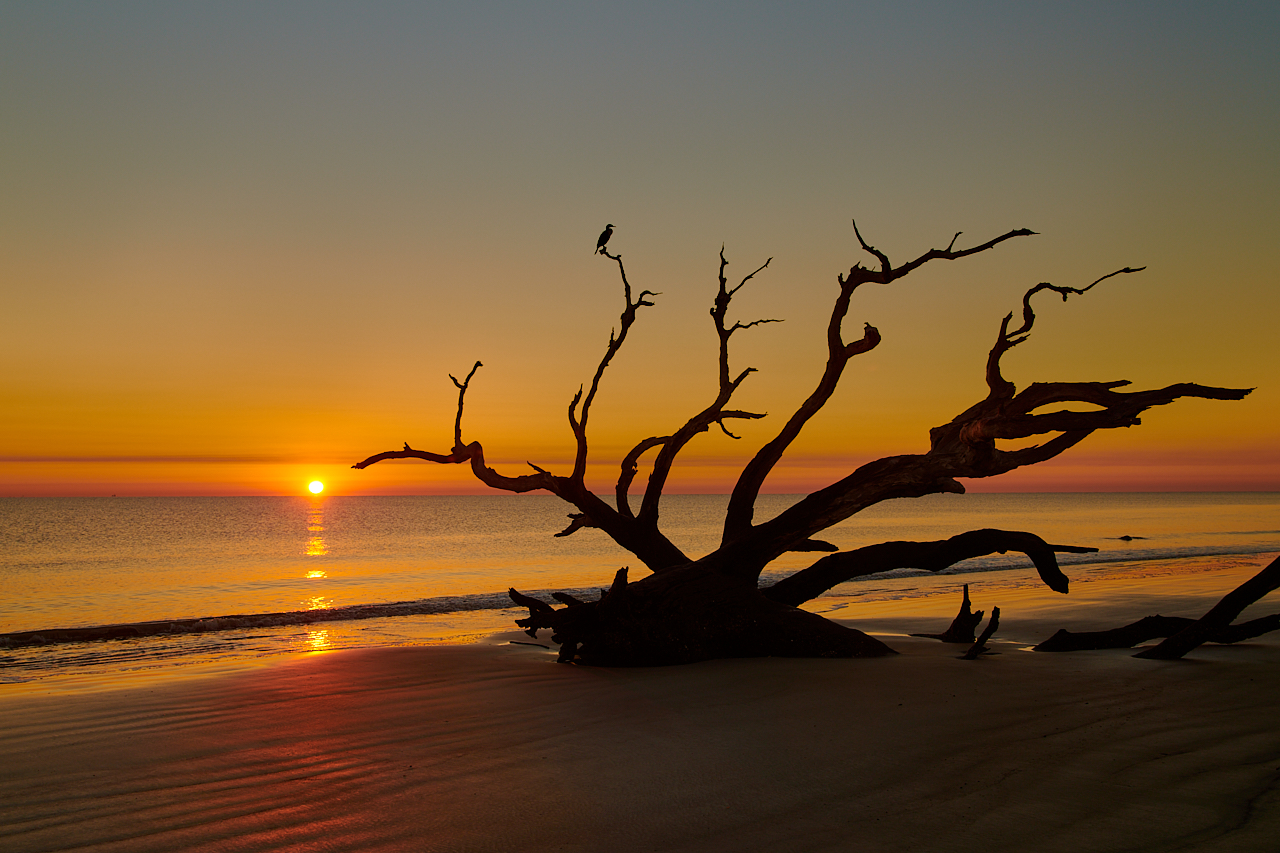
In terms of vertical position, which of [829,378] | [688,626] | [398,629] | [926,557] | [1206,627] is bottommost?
[398,629]

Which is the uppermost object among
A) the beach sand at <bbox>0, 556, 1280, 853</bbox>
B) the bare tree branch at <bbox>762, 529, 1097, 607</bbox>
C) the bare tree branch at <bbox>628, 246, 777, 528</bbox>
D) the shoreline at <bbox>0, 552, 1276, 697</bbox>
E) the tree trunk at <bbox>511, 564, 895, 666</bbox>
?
the bare tree branch at <bbox>628, 246, 777, 528</bbox>

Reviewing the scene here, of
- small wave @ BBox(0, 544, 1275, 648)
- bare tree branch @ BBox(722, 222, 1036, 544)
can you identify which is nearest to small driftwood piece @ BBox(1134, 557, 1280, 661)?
bare tree branch @ BBox(722, 222, 1036, 544)

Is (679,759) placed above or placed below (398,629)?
above

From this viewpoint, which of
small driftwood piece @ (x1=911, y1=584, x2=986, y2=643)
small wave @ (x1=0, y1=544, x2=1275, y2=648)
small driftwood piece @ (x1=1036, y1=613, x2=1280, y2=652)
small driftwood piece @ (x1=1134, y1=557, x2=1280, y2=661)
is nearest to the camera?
small driftwood piece @ (x1=1134, y1=557, x2=1280, y2=661)

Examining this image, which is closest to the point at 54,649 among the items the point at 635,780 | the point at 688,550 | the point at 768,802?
the point at 635,780

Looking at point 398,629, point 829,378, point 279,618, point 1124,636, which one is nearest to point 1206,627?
point 1124,636

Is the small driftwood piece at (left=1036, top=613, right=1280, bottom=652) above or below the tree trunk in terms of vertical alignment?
below

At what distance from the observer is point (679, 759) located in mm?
4504

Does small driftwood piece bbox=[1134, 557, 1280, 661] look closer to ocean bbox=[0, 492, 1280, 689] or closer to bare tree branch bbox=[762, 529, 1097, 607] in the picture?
bare tree branch bbox=[762, 529, 1097, 607]

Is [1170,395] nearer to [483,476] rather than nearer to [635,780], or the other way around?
[635,780]

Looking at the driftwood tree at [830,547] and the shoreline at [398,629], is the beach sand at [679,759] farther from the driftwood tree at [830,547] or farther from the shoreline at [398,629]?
the shoreline at [398,629]

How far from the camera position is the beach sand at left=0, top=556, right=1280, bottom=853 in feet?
11.2

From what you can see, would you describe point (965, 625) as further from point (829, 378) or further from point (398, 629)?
point (398, 629)

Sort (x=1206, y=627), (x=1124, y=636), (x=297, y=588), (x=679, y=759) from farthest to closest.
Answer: (x=297, y=588), (x=1124, y=636), (x=1206, y=627), (x=679, y=759)
